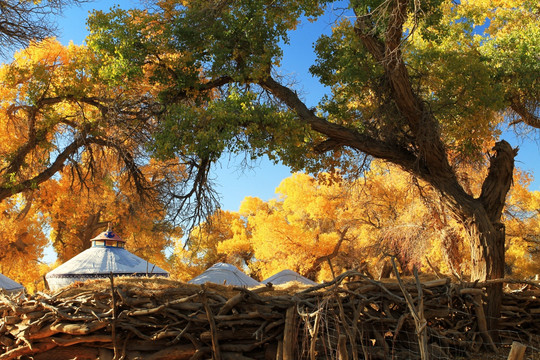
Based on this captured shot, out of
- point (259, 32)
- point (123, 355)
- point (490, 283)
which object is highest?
point (259, 32)

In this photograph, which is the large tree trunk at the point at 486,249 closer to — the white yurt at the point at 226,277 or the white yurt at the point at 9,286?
the white yurt at the point at 226,277

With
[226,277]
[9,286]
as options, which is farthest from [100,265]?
[226,277]

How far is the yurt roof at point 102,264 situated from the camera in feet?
45.3

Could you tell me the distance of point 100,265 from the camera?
1409 cm

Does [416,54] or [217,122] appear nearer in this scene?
[217,122]

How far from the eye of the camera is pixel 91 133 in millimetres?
11477

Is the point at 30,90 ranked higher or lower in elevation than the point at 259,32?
lower

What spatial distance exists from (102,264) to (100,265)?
0.08m

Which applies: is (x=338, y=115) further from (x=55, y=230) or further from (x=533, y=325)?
(x=55, y=230)

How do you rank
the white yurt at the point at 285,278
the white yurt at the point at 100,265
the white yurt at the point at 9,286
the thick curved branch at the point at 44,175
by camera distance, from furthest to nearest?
the white yurt at the point at 285,278 → the white yurt at the point at 100,265 → the white yurt at the point at 9,286 → the thick curved branch at the point at 44,175

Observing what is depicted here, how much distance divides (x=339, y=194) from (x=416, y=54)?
47.6ft

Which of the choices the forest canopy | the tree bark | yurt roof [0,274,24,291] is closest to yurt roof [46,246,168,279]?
yurt roof [0,274,24,291]

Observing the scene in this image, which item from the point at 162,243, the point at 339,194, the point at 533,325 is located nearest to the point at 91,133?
the point at 533,325

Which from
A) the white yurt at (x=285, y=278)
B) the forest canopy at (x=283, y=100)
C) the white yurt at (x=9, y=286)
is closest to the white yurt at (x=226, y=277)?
the white yurt at (x=285, y=278)
